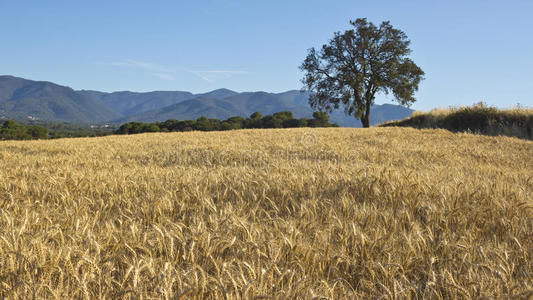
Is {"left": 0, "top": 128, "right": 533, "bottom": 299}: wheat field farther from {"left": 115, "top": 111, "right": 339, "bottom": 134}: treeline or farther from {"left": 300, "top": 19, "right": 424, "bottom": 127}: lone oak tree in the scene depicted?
{"left": 115, "top": 111, "right": 339, "bottom": 134}: treeline

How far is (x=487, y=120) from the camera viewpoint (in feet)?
70.1

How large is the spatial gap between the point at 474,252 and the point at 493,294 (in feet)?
1.89

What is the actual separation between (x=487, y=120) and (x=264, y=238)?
81.3ft

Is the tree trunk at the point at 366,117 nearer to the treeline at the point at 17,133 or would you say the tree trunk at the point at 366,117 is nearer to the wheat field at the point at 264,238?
the wheat field at the point at 264,238

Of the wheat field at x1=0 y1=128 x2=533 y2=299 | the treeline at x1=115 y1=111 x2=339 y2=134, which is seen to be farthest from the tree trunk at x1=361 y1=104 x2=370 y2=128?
the wheat field at x1=0 y1=128 x2=533 y2=299

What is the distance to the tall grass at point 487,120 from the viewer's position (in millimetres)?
18984

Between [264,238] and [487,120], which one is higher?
[487,120]

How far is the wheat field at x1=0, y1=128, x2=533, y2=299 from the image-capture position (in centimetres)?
153

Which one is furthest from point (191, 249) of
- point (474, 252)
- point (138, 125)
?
point (138, 125)

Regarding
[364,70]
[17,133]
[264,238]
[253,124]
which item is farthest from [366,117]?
[17,133]

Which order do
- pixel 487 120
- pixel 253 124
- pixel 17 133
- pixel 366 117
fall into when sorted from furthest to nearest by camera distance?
pixel 253 124, pixel 17 133, pixel 366 117, pixel 487 120

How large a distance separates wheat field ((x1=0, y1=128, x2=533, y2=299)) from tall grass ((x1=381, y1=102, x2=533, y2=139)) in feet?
58.4

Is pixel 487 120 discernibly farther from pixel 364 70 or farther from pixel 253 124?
pixel 253 124

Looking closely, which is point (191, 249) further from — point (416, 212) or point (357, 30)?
point (357, 30)
